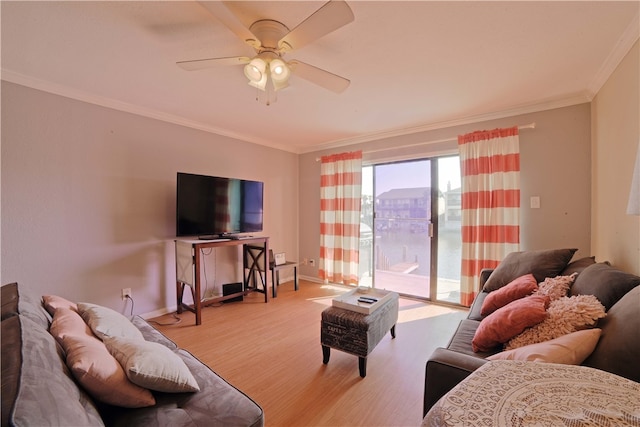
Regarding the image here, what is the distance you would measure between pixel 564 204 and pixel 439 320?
1713 mm

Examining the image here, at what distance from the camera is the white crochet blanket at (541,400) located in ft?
2.15

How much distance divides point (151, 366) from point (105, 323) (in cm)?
50

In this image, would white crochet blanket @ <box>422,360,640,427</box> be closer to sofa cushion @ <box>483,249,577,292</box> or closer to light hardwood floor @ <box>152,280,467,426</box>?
light hardwood floor @ <box>152,280,467,426</box>

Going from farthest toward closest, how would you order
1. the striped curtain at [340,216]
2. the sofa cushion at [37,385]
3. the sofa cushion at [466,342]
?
the striped curtain at [340,216]
the sofa cushion at [466,342]
the sofa cushion at [37,385]

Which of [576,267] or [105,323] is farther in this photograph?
[576,267]

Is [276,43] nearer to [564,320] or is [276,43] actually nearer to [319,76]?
[319,76]

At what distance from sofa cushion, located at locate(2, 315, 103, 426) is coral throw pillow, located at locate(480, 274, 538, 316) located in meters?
2.04

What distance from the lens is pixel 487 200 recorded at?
2.94 metres

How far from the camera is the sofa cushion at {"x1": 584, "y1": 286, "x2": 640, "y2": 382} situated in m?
0.91

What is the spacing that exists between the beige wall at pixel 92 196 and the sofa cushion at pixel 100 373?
1809 mm

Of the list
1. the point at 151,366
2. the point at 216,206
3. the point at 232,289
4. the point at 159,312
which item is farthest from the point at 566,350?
the point at 159,312

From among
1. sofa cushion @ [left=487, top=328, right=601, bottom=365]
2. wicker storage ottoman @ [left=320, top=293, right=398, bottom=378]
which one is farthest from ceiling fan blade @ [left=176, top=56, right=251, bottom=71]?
sofa cushion @ [left=487, top=328, right=601, bottom=365]

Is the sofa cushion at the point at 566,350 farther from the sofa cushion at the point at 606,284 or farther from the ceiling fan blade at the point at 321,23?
the ceiling fan blade at the point at 321,23

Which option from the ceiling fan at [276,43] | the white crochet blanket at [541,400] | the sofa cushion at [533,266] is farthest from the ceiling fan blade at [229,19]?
the sofa cushion at [533,266]
